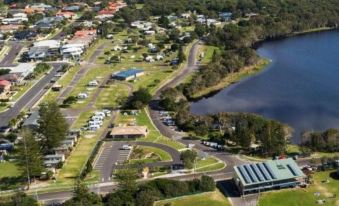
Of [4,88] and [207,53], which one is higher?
[207,53]

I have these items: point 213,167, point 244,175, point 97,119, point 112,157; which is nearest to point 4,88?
point 97,119

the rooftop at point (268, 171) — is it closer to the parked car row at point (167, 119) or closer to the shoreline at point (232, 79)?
the parked car row at point (167, 119)

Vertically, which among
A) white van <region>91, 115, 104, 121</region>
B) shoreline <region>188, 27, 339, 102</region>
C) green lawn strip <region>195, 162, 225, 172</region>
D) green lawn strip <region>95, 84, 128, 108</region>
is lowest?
shoreline <region>188, 27, 339, 102</region>

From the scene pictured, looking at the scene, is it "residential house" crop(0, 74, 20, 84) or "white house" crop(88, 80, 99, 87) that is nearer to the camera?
"white house" crop(88, 80, 99, 87)

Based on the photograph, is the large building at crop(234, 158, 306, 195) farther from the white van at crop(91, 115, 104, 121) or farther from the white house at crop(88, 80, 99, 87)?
the white house at crop(88, 80, 99, 87)

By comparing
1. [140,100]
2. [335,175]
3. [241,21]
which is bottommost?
[335,175]

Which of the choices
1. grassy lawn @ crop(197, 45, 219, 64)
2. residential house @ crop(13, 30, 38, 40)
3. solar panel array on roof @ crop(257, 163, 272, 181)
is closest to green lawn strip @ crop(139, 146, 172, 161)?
solar panel array on roof @ crop(257, 163, 272, 181)

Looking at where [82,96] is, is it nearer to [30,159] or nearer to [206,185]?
[30,159]

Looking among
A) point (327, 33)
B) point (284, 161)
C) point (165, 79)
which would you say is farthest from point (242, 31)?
point (284, 161)
